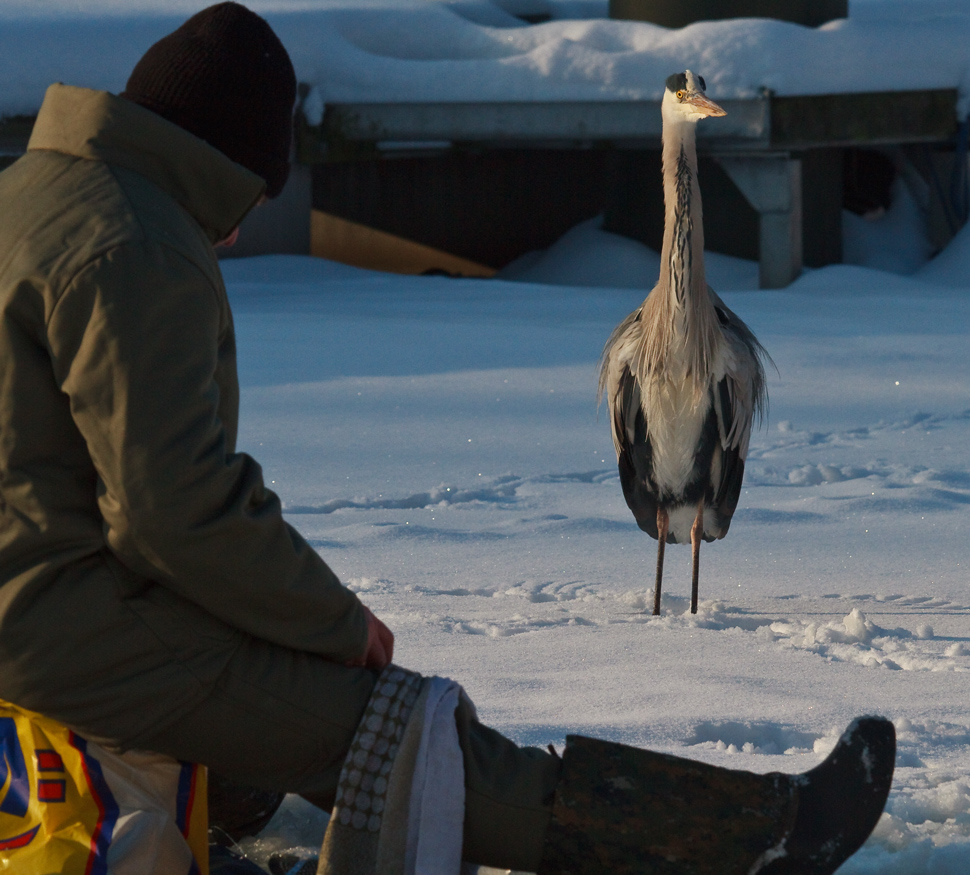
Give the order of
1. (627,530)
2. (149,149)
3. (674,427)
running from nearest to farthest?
(149,149)
(674,427)
(627,530)

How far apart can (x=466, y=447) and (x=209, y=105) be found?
454 centimetres

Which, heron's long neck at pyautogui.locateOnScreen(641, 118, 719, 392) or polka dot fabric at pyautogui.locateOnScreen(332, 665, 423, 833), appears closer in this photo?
polka dot fabric at pyautogui.locateOnScreen(332, 665, 423, 833)

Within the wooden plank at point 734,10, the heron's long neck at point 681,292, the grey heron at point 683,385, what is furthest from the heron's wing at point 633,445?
the wooden plank at point 734,10

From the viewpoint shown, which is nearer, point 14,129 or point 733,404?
point 733,404

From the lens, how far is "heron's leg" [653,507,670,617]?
442 cm

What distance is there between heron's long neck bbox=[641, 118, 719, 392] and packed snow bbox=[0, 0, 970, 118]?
6243 mm

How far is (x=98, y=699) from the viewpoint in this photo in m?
1.92

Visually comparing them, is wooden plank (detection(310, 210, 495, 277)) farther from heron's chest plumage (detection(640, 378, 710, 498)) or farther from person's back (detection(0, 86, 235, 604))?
person's back (detection(0, 86, 235, 604))

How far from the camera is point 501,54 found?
39.4ft

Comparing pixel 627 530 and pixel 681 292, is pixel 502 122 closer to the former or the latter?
pixel 627 530

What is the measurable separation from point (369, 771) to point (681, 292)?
3.20 metres

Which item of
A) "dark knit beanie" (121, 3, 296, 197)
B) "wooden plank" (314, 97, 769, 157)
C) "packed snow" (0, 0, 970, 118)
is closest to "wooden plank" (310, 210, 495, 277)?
"packed snow" (0, 0, 970, 118)

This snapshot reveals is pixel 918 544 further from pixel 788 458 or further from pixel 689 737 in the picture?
pixel 689 737

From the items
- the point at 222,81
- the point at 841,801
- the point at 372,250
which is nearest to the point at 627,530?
the point at 841,801
